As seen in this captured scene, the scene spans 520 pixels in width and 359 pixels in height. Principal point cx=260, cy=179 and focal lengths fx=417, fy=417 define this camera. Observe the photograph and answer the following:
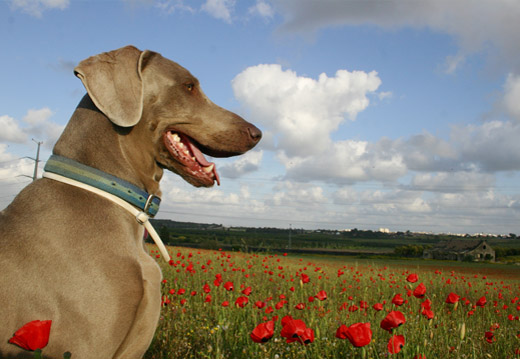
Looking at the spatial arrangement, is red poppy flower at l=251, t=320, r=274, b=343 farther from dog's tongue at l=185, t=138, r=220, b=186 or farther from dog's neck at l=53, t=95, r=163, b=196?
dog's neck at l=53, t=95, r=163, b=196

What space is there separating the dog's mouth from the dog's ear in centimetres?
32

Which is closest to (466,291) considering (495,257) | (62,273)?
(62,273)

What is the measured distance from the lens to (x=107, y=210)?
245 centimetres

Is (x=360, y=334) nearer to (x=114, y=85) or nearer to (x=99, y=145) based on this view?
(x=99, y=145)

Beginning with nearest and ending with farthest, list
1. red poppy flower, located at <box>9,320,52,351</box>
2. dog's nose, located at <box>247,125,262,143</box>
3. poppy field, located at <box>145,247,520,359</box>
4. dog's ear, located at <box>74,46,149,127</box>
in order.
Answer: red poppy flower, located at <box>9,320,52,351</box> → dog's ear, located at <box>74,46,149,127</box> → poppy field, located at <box>145,247,520,359</box> → dog's nose, located at <box>247,125,262,143</box>

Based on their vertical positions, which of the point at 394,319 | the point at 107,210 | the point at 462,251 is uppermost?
the point at 107,210

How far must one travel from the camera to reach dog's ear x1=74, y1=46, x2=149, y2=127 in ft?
8.17

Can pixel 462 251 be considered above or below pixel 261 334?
below

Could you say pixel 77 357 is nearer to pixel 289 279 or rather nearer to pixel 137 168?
pixel 137 168

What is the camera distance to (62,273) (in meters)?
2.22

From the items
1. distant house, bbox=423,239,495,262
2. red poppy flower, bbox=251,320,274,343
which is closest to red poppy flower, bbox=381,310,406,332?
red poppy flower, bbox=251,320,274,343

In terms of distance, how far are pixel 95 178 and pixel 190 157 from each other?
0.66 metres

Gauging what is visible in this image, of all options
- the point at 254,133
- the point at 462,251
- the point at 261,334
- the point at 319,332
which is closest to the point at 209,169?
the point at 254,133

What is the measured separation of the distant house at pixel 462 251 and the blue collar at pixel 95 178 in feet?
230
